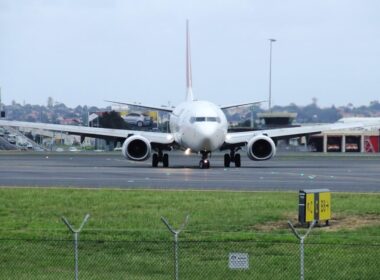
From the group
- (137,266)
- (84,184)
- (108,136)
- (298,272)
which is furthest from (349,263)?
(108,136)

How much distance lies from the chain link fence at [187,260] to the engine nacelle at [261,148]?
119ft

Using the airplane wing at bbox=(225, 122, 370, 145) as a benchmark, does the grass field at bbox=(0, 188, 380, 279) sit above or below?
below

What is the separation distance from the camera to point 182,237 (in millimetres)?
25641

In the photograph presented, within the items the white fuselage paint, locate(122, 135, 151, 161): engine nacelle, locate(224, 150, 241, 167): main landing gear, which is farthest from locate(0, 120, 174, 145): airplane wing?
locate(224, 150, 241, 167): main landing gear

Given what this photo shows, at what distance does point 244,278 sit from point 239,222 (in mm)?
7923

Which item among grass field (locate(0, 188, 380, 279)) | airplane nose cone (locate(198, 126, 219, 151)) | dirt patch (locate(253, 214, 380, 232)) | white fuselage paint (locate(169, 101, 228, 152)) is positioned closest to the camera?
grass field (locate(0, 188, 380, 279))

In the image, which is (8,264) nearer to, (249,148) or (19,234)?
(19,234)

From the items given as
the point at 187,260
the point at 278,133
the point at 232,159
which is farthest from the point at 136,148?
the point at 187,260

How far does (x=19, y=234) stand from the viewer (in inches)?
1029

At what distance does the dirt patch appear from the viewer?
91.4 feet

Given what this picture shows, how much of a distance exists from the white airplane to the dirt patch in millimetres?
28532

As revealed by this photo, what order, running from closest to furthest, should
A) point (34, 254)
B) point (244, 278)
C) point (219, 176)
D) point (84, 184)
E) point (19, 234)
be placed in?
point (244, 278)
point (34, 254)
point (19, 234)
point (84, 184)
point (219, 176)

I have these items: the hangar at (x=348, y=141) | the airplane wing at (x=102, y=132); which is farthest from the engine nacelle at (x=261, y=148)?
the hangar at (x=348, y=141)

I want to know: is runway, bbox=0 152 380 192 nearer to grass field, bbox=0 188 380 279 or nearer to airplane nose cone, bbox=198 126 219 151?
airplane nose cone, bbox=198 126 219 151
